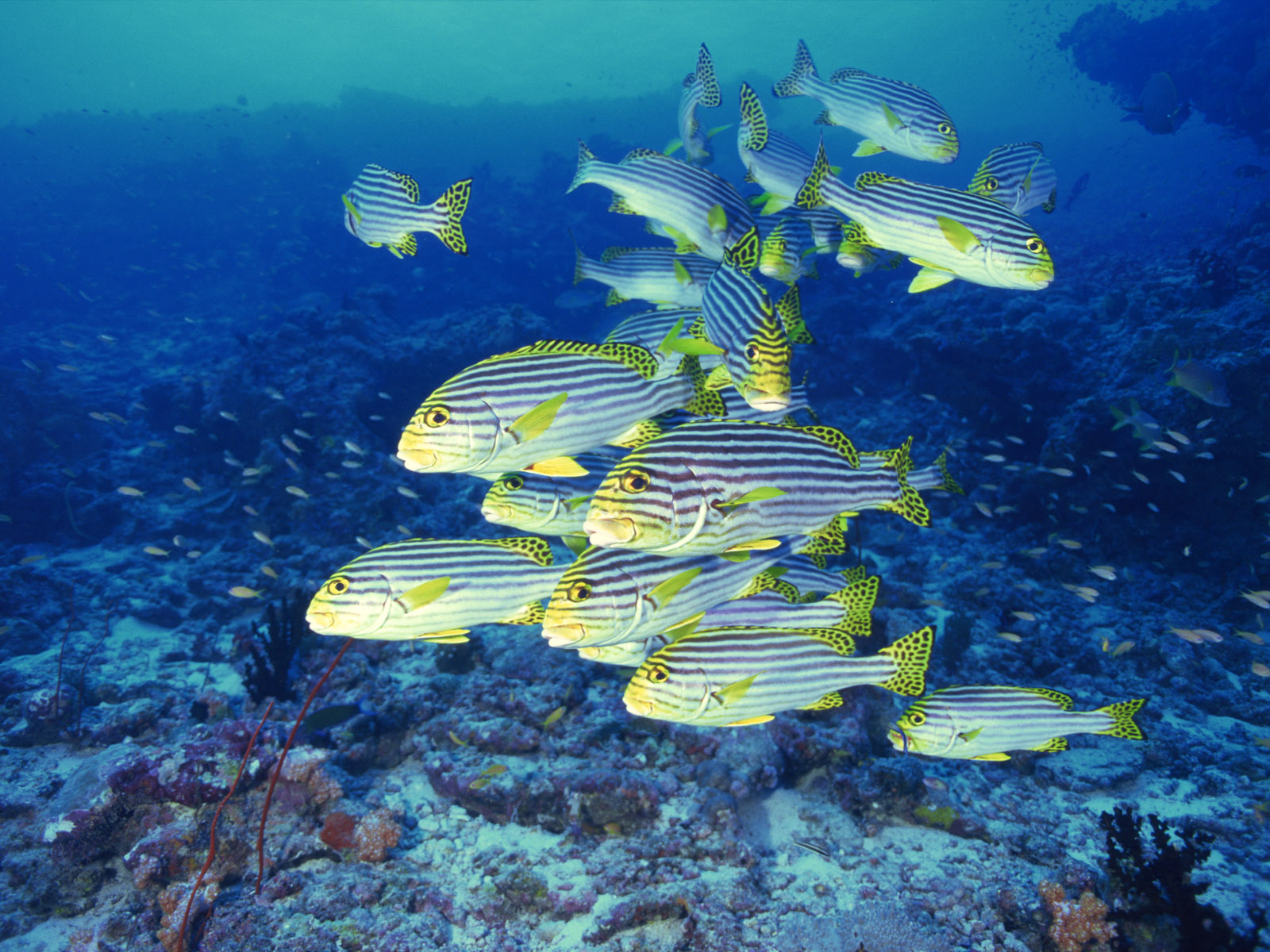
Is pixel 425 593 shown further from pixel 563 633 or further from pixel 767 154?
pixel 767 154

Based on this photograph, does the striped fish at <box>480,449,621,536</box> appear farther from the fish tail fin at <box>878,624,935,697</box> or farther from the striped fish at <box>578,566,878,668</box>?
the fish tail fin at <box>878,624,935,697</box>

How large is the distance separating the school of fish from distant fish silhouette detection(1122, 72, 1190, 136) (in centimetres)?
2174

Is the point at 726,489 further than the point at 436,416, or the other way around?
the point at 436,416

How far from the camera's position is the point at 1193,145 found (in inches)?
3036

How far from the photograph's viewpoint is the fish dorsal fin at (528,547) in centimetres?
307

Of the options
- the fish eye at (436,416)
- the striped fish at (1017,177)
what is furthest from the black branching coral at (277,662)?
the striped fish at (1017,177)

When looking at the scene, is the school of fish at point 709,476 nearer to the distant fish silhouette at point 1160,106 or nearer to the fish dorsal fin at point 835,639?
the fish dorsal fin at point 835,639

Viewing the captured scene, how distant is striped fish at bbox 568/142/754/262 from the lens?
3932 millimetres

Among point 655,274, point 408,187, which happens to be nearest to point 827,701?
point 655,274

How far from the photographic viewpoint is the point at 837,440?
8.79 ft

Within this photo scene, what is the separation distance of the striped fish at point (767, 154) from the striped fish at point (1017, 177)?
4.20 feet

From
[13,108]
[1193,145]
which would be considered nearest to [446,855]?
[1193,145]

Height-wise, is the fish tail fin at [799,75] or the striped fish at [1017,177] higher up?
the fish tail fin at [799,75]

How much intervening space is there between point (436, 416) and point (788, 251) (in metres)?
3.00
